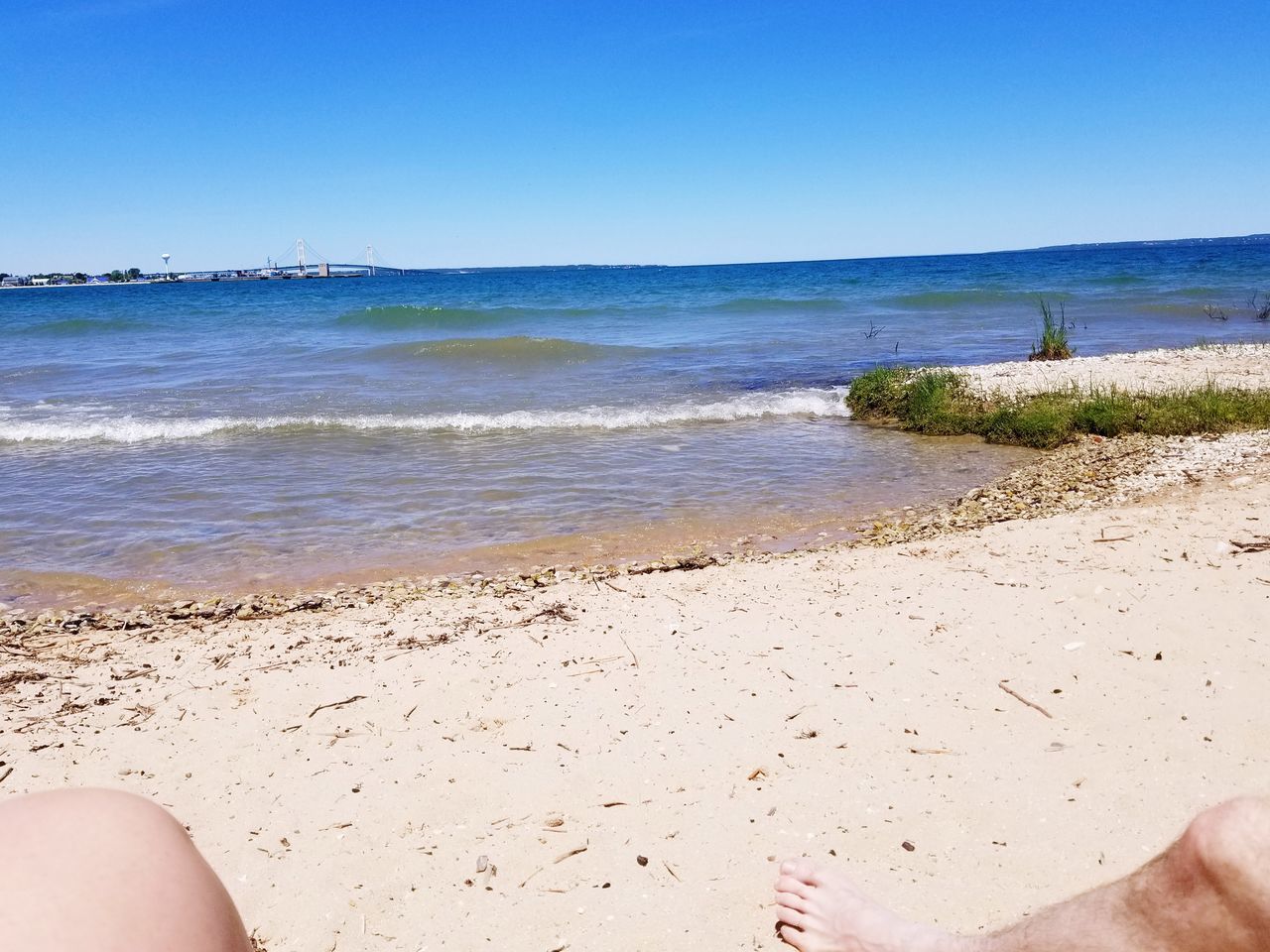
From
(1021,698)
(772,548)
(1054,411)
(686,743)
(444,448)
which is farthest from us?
(444,448)

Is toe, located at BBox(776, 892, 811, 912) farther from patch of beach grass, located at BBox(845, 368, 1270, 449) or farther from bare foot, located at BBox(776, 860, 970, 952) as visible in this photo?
patch of beach grass, located at BBox(845, 368, 1270, 449)

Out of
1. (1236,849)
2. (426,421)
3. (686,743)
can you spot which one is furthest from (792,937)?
(426,421)

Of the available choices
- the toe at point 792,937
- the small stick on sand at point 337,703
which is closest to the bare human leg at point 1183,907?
the toe at point 792,937

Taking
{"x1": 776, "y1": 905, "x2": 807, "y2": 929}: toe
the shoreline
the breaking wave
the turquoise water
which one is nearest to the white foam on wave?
the turquoise water

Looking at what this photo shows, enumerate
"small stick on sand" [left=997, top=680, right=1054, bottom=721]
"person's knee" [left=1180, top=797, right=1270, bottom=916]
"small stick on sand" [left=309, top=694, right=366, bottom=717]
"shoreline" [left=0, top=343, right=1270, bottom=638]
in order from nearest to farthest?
"person's knee" [left=1180, top=797, right=1270, bottom=916] < "small stick on sand" [left=997, top=680, right=1054, bottom=721] < "small stick on sand" [left=309, top=694, right=366, bottom=717] < "shoreline" [left=0, top=343, right=1270, bottom=638]

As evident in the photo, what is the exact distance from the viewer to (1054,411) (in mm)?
9961

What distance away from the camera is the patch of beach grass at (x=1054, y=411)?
909cm

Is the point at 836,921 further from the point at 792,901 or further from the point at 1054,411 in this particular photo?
the point at 1054,411

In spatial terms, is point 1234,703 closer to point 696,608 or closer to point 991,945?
point 991,945

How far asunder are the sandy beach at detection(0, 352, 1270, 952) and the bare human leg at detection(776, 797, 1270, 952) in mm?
526

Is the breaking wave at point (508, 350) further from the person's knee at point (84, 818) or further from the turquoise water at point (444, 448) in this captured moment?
the person's knee at point (84, 818)

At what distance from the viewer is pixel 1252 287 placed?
35000 mm

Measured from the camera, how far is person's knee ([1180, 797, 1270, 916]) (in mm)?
1560

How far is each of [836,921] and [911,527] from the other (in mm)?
4807
